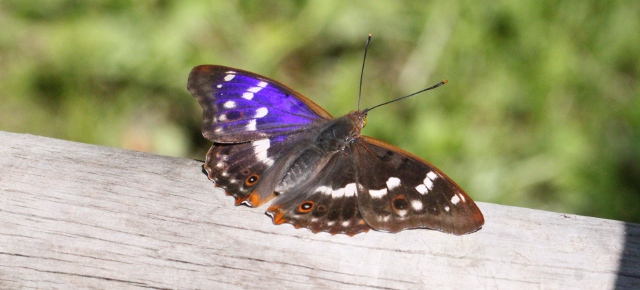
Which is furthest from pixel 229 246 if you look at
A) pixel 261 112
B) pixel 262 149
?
pixel 261 112

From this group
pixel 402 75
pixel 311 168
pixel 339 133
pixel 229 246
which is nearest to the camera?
pixel 229 246

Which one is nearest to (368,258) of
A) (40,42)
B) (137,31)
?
(137,31)

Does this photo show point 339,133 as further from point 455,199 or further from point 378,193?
point 455,199

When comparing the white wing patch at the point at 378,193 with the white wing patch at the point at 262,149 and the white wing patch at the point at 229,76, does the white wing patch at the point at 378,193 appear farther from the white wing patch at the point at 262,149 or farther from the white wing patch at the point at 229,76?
the white wing patch at the point at 229,76

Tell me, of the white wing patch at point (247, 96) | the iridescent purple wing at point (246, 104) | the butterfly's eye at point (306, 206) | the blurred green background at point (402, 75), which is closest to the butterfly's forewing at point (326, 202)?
the butterfly's eye at point (306, 206)

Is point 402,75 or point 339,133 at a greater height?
point 339,133

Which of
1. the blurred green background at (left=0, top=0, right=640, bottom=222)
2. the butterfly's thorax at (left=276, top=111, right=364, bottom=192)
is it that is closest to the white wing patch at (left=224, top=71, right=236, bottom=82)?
the butterfly's thorax at (left=276, top=111, right=364, bottom=192)

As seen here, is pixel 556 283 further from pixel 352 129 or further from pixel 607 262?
pixel 352 129
